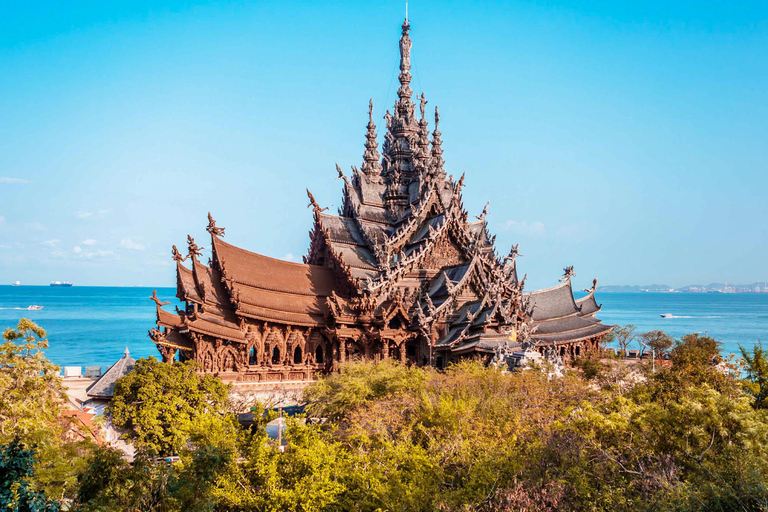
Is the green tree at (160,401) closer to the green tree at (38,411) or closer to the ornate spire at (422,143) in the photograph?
the green tree at (38,411)

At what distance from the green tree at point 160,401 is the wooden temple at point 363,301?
5293mm

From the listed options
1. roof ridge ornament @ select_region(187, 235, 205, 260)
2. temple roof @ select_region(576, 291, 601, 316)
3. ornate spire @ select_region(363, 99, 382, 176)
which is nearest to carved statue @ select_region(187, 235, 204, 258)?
roof ridge ornament @ select_region(187, 235, 205, 260)

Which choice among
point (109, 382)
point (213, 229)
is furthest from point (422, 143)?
point (109, 382)

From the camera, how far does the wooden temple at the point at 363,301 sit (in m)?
28.4

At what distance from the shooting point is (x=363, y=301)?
3044 cm

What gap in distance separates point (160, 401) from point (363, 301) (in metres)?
12.3

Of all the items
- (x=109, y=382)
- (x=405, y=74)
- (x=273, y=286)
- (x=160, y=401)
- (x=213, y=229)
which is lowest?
(x=160, y=401)

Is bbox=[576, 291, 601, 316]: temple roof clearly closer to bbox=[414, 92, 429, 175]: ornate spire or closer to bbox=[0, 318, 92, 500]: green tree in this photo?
bbox=[414, 92, 429, 175]: ornate spire

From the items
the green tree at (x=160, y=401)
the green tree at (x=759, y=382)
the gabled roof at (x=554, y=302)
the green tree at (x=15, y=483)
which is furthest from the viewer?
the gabled roof at (x=554, y=302)

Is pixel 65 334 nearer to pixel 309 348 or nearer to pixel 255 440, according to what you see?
pixel 309 348

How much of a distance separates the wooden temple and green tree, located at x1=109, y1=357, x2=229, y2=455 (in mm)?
5293

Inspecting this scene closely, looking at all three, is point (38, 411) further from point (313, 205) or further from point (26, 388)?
point (313, 205)

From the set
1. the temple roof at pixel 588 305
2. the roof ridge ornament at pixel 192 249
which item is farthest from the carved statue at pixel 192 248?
the temple roof at pixel 588 305

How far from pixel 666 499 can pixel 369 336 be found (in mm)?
21412
